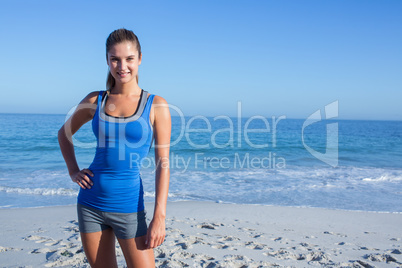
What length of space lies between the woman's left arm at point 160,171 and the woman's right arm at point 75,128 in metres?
0.38

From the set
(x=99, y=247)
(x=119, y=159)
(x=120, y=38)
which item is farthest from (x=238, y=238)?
(x=120, y=38)

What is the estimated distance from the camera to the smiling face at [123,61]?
183cm

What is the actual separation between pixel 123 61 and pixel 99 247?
1067mm

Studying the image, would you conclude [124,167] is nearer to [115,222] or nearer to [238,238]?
[115,222]

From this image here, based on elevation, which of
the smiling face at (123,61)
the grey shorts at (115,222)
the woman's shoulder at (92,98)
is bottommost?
the grey shorts at (115,222)

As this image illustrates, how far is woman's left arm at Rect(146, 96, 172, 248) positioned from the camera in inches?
69.1

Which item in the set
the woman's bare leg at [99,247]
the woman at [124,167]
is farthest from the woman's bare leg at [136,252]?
the woman's bare leg at [99,247]

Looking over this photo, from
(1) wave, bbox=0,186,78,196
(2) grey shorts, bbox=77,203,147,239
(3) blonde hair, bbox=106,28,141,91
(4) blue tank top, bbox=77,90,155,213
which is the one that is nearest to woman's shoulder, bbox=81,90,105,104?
(4) blue tank top, bbox=77,90,155,213

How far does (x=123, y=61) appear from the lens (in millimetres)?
1843

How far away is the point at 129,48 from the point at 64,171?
36.2ft

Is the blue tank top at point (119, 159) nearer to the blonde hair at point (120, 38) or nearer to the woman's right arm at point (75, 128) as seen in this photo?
the woman's right arm at point (75, 128)

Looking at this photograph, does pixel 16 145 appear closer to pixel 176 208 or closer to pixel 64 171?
pixel 64 171

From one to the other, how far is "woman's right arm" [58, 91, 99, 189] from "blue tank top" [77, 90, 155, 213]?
0.19ft

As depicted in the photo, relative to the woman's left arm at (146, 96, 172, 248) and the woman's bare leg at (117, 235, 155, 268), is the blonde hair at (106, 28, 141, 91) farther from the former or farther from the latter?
the woman's bare leg at (117, 235, 155, 268)
